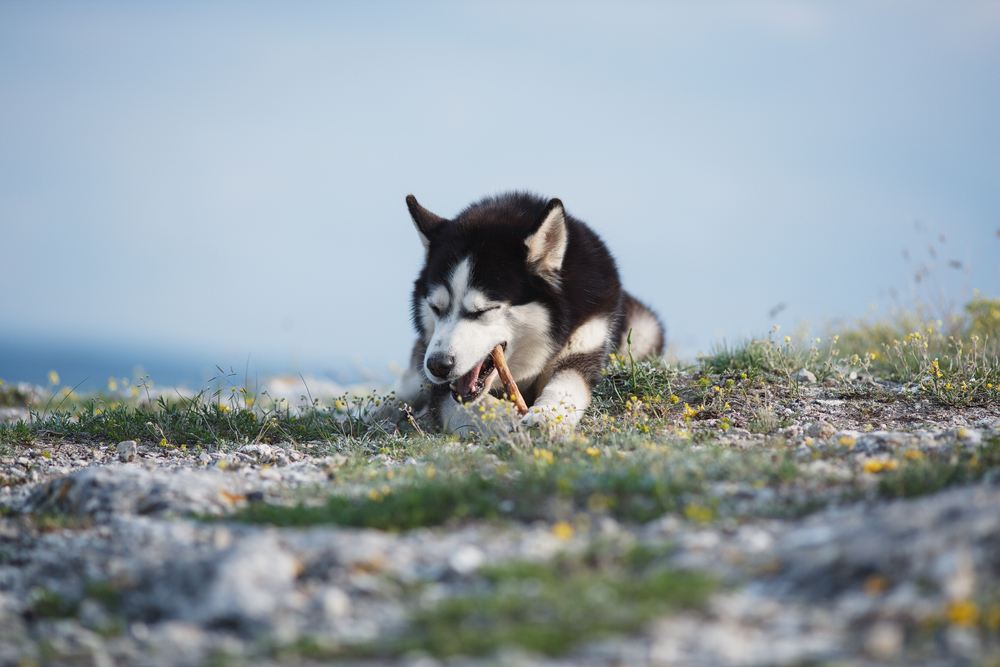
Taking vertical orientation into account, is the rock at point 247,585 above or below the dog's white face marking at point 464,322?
below

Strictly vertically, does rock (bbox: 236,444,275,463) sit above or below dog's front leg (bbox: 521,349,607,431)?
below

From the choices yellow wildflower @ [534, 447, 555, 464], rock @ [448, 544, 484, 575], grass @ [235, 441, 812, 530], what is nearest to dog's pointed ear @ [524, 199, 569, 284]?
yellow wildflower @ [534, 447, 555, 464]

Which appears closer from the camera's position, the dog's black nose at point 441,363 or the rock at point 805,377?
the dog's black nose at point 441,363

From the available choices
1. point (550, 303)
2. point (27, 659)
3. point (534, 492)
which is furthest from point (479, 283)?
point (27, 659)

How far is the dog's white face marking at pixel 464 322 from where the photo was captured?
6438mm

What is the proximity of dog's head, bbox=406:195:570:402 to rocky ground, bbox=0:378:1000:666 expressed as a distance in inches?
55.5

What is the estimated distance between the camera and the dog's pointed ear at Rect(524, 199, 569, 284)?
670 cm

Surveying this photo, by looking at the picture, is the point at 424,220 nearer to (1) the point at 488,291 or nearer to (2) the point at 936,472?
(1) the point at 488,291

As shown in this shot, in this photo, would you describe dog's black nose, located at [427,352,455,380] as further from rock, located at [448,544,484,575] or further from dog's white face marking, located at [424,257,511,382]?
rock, located at [448,544,484,575]

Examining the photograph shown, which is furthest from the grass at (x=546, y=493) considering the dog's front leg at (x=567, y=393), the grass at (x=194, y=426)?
the grass at (x=194, y=426)

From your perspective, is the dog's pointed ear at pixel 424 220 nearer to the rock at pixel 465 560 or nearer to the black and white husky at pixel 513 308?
the black and white husky at pixel 513 308

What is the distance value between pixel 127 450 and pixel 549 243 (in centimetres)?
353

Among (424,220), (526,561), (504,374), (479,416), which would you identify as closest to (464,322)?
(504,374)

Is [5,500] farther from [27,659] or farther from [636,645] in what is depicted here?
[636,645]
